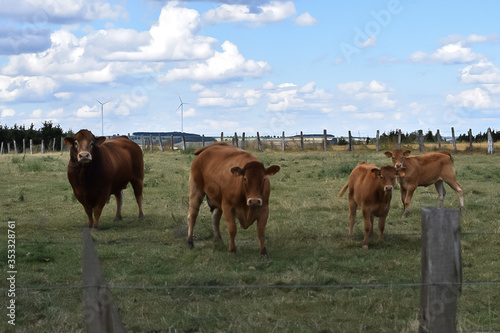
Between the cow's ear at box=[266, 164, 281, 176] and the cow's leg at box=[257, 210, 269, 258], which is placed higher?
the cow's ear at box=[266, 164, 281, 176]

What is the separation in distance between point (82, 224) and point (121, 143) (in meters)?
2.30

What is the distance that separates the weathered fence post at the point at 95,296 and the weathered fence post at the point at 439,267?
1988 mm

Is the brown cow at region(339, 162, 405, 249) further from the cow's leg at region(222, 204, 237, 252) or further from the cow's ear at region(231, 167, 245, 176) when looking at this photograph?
the cow's ear at region(231, 167, 245, 176)

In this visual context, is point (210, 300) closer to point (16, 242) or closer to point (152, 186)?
point (16, 242)

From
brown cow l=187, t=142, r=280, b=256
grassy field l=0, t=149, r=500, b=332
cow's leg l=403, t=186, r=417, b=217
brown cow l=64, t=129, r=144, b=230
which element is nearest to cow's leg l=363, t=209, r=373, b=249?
grassy field l=0, t=149, r=500, b=332

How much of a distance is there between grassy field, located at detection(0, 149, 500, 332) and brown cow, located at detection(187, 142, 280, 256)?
1.59ft

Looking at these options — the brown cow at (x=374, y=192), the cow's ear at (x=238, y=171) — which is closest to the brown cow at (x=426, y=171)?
the brown cow at (x=374, y=192)

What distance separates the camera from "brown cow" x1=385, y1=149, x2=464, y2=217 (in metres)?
12.9

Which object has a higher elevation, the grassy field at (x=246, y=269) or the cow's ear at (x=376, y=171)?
the cow's ear at (x=376, y=171)

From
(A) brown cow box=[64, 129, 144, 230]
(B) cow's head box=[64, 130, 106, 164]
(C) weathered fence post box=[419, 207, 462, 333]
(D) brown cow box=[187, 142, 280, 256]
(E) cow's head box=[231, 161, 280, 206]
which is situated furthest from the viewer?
(A) brown cow box=[64, 129, 144, 230]

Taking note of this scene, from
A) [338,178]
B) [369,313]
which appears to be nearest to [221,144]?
[369,313]

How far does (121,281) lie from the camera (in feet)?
23.7

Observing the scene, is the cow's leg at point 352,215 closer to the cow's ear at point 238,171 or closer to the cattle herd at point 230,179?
the cattle herd at point 230,179

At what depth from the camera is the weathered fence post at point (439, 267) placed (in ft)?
12.9
